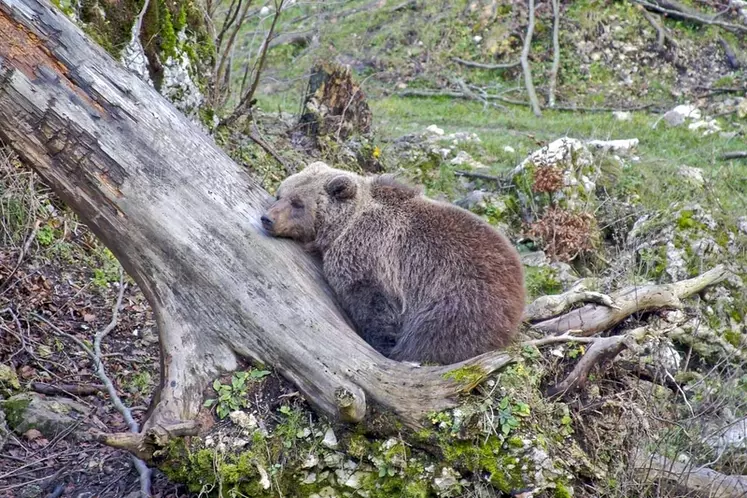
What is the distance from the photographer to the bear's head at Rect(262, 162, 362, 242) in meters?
5.39

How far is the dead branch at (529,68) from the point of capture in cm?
1547

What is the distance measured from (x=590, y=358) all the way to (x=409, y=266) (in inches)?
53.0

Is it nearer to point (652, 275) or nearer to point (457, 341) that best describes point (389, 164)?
point (652, 275)

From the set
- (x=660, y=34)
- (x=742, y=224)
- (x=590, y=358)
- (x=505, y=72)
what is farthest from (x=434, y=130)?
(x=590, y=358)

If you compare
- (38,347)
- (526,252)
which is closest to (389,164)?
(526,252)

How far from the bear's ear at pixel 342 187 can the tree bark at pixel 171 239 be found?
40.0 inches

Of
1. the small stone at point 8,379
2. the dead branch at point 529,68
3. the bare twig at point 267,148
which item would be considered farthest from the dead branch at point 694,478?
the dead branch at point 529,68

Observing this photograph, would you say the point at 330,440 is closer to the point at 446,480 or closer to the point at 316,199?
the point at 446,480

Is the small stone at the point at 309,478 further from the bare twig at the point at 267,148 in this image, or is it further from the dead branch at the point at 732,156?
the dead branch at the point at 732,156

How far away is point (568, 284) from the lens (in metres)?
8.27

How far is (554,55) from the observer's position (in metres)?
16.7

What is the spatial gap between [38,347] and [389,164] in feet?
19.2

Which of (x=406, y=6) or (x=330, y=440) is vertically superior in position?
(x=406, y=6)

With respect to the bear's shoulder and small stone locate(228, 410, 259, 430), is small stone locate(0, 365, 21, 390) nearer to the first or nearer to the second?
small stone locate(228, 410, 259, 430)
